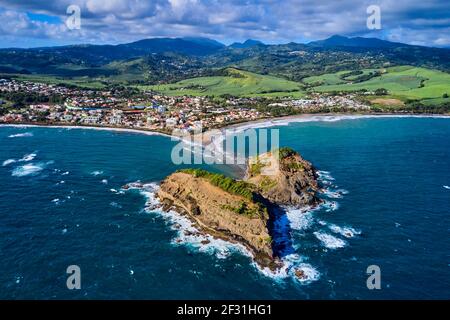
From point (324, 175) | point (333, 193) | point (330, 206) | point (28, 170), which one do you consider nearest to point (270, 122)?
point (324, 175)

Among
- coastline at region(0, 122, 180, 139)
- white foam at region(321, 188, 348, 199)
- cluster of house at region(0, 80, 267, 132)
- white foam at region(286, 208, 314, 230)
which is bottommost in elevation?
white foam at region(286, 208, 314, 230)

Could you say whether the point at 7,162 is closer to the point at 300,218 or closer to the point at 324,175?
the point at 300,218

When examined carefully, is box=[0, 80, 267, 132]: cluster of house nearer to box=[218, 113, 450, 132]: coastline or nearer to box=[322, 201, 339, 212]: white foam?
box=[218, 113, 450, 132]: coastline

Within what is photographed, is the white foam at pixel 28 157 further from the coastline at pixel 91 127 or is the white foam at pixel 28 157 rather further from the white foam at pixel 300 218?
the white foam at pixel 300 218

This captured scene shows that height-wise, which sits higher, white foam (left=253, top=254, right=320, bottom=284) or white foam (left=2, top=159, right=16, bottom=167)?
white foam (left=2, top=159, right=16, bottom=167)

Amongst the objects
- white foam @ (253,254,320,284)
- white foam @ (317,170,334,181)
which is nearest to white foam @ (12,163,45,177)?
white foam @ (253,254,320,284)

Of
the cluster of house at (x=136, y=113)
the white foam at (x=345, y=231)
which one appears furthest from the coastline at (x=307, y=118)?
the white foam at (x=345, y=231)
